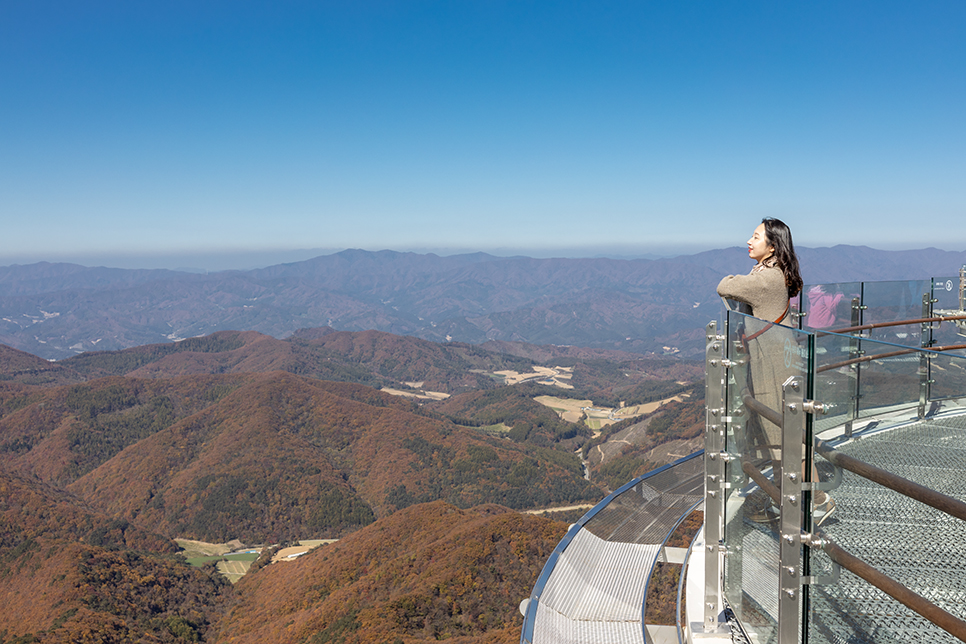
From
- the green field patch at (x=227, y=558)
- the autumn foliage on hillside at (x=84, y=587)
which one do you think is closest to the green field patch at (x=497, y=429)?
the green field patch at (x=227, y=558)

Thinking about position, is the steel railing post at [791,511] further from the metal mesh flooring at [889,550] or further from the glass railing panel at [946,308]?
the glass railing panel at [946,308]

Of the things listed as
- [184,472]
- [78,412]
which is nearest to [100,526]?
[184,472]

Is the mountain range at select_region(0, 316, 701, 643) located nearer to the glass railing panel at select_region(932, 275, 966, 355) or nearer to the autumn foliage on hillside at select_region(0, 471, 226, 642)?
the autumn foliage on hillside at select_region(0, 471, 226, 642)

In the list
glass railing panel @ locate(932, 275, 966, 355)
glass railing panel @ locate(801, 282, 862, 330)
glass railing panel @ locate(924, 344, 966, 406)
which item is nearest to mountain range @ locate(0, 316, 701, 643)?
glass railing panel @ locate(932, 275, 966, 355)

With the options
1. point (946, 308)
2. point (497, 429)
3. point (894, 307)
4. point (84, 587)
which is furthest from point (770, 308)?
point (497, 429)

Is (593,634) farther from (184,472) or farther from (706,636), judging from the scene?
(184,472)
